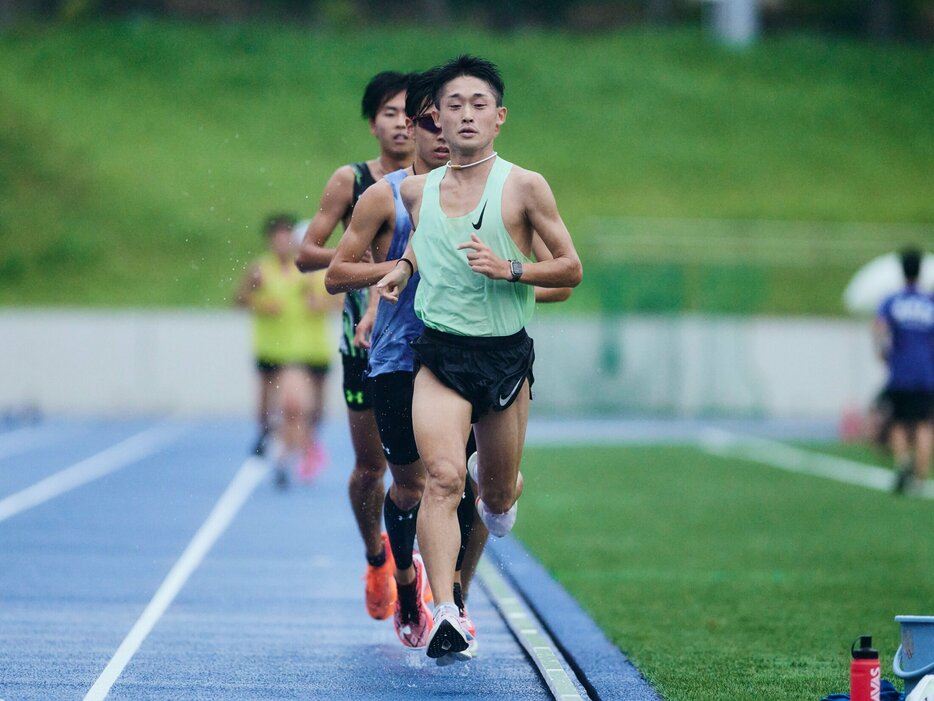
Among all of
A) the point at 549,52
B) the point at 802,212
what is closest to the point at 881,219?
the point at 802,212

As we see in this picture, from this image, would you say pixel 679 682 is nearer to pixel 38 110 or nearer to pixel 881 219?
pixel 881 219

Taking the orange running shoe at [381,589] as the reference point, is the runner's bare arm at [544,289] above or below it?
above

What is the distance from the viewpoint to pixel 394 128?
7246mm

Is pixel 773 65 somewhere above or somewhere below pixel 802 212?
above

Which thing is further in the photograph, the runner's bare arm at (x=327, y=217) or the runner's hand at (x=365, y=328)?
the runner's bare arm at (x=327, y=217)

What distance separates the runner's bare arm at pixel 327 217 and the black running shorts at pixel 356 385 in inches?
17.8

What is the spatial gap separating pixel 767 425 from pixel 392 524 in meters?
22.0

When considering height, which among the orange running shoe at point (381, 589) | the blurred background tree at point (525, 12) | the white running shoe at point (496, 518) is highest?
the blurred background tree at point (525, 12)

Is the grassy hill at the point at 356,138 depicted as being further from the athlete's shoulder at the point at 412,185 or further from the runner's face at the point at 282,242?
the athlete's shoulder at the point at 412,185

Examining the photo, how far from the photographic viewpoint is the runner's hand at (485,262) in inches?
231

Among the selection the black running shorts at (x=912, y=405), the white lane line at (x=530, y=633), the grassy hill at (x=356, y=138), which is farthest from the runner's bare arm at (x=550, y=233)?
the grassy hill at (x=356, y=138)

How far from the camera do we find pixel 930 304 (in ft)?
50.4

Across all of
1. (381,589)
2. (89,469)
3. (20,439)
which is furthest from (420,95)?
(20,439)

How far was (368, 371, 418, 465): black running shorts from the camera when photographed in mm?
6621
